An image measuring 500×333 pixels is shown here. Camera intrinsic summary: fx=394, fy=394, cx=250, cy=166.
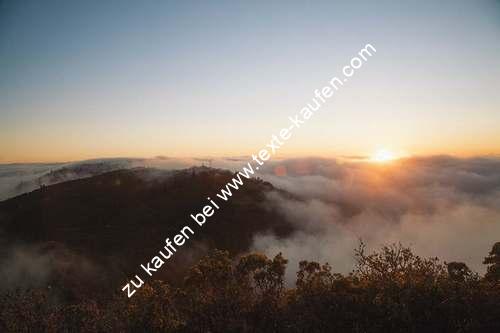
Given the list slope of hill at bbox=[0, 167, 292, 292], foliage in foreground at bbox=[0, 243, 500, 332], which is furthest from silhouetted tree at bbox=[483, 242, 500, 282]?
slope of hill at bbox=[0, 167, 292, 292]

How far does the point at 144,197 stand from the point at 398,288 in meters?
178

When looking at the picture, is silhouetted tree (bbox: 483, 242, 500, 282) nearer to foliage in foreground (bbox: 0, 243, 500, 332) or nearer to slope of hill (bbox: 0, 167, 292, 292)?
foliage in foreground (bbox: 0, 243, 500, 332)

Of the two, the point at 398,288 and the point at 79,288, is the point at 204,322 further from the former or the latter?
the point at 79,288

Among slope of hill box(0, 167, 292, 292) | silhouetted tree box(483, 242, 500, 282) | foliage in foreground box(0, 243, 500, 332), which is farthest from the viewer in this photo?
slope of hill box(0, 167, 292, 292)

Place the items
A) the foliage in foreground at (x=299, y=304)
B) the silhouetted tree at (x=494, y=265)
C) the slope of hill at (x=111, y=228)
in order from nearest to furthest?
the foliage in foreground at (x=299, y=304) → the silhouetted tree at (x=494, y=265) → the slope of hill at (x=111, y=228)

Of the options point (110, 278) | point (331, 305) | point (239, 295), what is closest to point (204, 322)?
point (239, 295)

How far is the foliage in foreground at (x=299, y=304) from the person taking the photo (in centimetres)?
1850

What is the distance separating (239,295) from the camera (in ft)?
75.4

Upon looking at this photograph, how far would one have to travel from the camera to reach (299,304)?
21.0 meters

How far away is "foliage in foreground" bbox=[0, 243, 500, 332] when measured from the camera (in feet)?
60.7

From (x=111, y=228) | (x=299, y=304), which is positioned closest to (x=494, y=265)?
(x=299, y=304)

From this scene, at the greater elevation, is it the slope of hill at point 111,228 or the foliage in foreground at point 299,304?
the foliage in foreground at point 299,304

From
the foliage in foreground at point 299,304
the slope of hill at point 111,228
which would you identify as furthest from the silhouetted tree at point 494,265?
the slope of hill at point 111,228

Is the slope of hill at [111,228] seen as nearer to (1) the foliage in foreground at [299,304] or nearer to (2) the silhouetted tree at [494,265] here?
(1) the foliage in foreground at [299,304]
